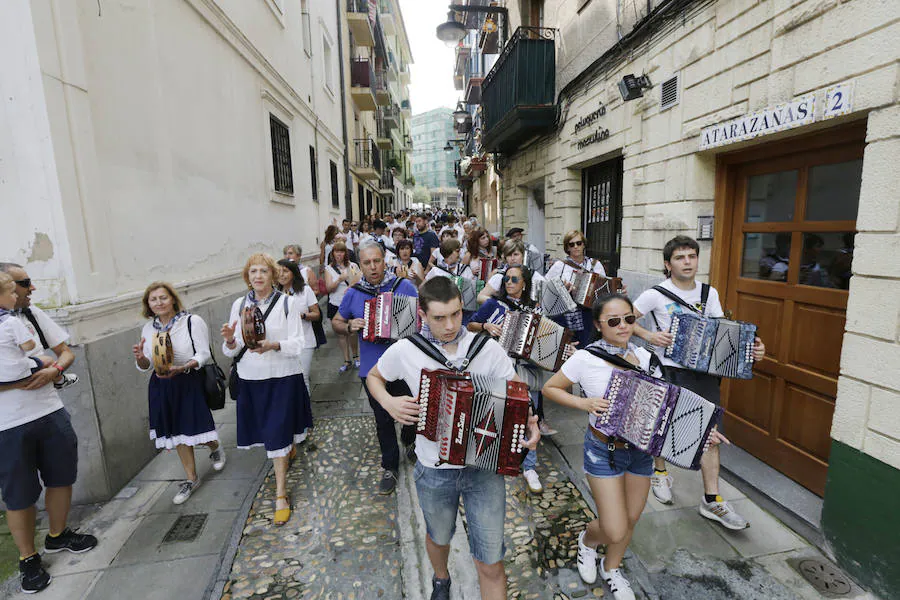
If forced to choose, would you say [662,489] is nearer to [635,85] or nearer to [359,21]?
[635,85]

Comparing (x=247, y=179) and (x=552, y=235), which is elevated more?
(x=247, y=179)

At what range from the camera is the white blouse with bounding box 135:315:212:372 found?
140 inches

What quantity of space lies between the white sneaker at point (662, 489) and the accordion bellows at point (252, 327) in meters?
3.41

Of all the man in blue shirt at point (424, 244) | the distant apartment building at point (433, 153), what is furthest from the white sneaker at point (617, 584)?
the distant apartment building at point (433, 153)

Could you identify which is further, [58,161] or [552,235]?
[552,235]

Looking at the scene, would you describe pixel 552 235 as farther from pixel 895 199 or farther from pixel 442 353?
pixel 442 353

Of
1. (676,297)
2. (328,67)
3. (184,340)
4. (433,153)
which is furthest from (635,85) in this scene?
(433,153)

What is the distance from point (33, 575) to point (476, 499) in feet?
10.1

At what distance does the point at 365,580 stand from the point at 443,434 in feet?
5.18

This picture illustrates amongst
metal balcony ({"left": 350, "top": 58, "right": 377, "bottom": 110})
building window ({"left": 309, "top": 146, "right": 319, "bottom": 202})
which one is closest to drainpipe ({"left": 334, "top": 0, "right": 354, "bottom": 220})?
metal balcony ({"left": 350, "top": 58, "right": 377, "bottom": 110})

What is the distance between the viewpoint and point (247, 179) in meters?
7.55

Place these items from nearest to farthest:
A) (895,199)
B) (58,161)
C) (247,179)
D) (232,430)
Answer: (895,199), (58,161), (232,430), (247,179)

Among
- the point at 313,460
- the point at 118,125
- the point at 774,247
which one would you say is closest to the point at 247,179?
the point at 118,125

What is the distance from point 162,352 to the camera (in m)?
3.41
